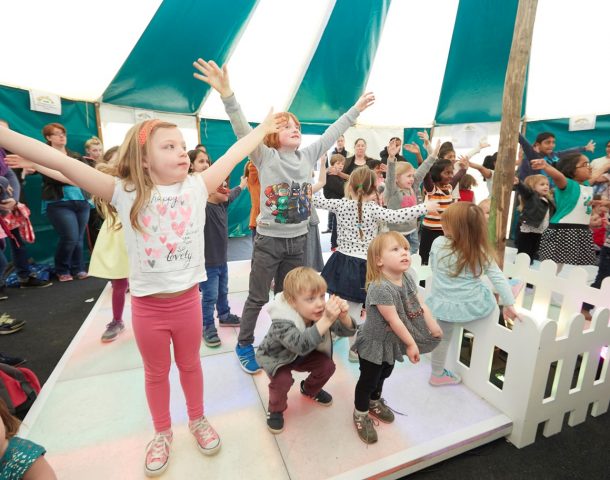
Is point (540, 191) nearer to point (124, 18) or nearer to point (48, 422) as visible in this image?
point (48, 422)

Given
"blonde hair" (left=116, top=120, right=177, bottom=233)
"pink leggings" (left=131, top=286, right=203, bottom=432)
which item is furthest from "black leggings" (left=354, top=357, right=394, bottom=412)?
"blonde hair" (left=116, top=120, right=177, bottom=233)

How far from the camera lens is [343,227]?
2141 millimetres

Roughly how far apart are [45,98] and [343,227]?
3892mm

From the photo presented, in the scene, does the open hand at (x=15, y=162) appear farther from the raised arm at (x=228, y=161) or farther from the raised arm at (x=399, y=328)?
the raised arm at (x=399, y=328)

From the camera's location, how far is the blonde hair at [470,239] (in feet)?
5.73

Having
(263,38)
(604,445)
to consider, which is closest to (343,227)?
(604,445)

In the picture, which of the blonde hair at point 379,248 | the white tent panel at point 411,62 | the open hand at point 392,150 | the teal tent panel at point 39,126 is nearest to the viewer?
the blonde hair at point 379,248

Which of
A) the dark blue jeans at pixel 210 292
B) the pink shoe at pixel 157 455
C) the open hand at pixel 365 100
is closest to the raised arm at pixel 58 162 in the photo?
the pink shoe at pixel 157 455

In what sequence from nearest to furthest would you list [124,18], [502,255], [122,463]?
[122,463]
[502,255]
[124,18]

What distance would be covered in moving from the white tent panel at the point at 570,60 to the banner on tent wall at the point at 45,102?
584cm

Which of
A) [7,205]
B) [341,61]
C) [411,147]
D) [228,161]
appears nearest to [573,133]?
[411,147]

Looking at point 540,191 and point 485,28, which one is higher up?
point 485,28

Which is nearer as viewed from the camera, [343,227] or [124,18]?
[343,227]

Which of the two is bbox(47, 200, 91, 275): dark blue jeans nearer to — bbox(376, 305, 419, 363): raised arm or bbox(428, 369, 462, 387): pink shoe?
bbox(376, 305, 419, 363): raised arm
